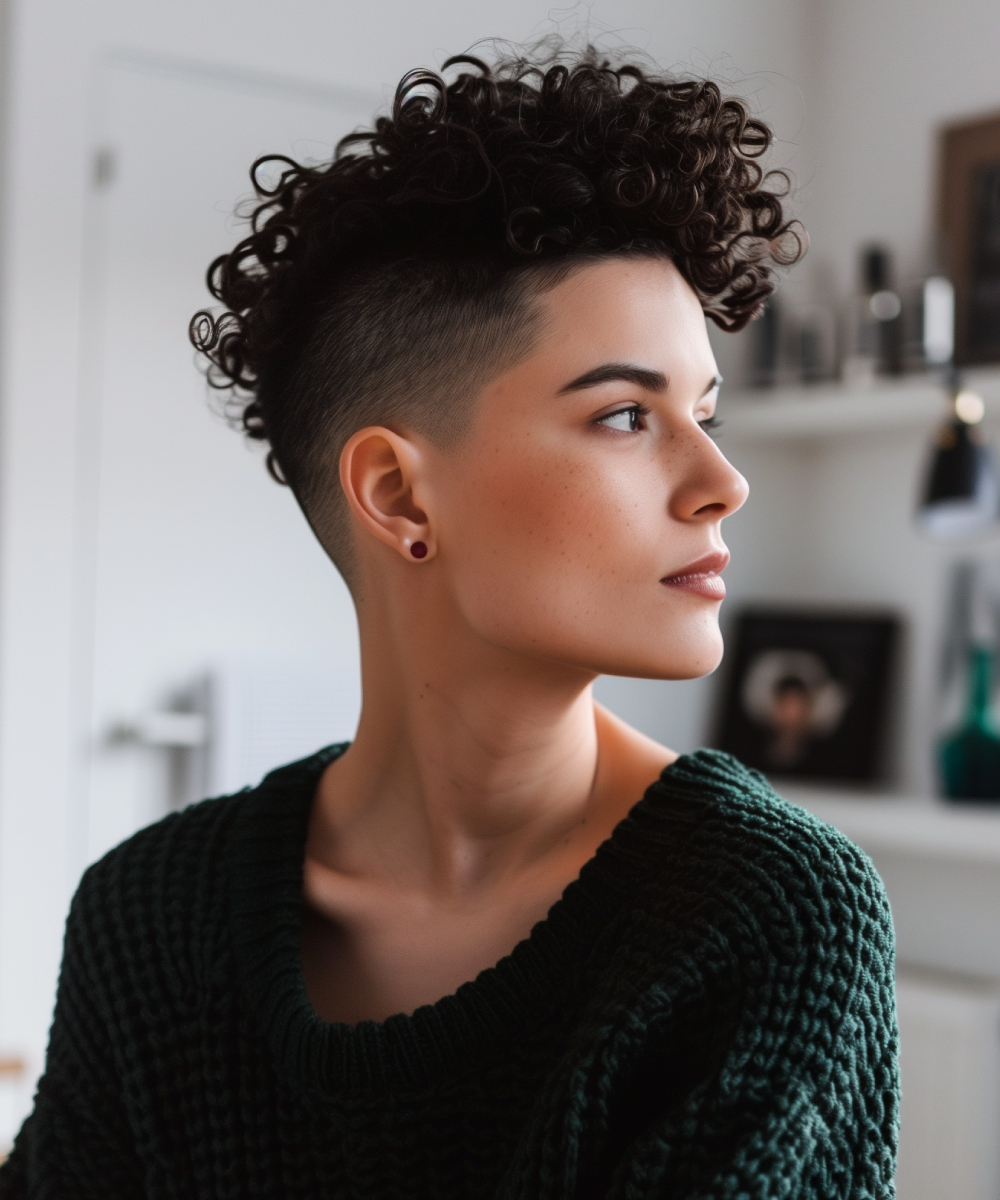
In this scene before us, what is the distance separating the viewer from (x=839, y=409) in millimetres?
2561

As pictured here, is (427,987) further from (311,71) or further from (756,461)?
(756,461)

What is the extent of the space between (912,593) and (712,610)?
203 cm

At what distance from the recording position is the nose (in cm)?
76

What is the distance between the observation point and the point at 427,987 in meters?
0.86

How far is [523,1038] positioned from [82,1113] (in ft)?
1.07

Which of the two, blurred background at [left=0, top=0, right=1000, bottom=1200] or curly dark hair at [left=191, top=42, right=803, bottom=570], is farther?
blurred background at [left=0, top=0, right=1000, bottom=1200]

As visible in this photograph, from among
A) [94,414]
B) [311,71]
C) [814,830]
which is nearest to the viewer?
[814,830]

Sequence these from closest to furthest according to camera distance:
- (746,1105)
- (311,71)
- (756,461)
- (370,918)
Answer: (746,1105)
(370,918)
(311,71)
(756,461)

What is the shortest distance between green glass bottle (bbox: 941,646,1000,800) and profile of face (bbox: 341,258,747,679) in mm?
1752

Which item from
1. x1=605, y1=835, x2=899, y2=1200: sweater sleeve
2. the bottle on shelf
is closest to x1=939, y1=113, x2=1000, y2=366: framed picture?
the bottle on shelf

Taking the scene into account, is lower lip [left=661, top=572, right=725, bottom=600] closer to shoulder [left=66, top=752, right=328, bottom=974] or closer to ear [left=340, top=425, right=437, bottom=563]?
ear [left=340, top=425, right=437, bottom=563]

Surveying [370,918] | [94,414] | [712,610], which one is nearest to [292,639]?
[94,414]

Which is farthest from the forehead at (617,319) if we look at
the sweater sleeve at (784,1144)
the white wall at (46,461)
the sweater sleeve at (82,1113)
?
the white wall at (46,461)

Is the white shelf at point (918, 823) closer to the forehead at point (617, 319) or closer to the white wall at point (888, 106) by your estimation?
the white wall at point (888, 106)
